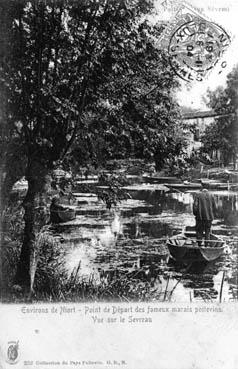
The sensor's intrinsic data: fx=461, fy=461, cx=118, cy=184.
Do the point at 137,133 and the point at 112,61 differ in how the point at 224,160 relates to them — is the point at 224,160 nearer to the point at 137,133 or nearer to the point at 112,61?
the point at 137,133

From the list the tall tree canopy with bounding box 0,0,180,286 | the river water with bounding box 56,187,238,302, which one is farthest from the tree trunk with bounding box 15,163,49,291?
the river water with bounding box 56,187,238,302

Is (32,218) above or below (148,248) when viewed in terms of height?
above

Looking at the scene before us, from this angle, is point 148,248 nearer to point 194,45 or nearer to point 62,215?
point 62,215

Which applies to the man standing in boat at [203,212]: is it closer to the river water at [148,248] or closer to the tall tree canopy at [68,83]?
the river water at [148,248]

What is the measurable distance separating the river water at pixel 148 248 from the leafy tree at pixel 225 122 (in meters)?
0.27

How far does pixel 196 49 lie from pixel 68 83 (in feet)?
2.42

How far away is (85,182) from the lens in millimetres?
2611

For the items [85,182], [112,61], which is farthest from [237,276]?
[112,61]

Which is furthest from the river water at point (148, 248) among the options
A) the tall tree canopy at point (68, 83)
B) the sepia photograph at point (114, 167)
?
the tall tree canopy at point (68, 83)

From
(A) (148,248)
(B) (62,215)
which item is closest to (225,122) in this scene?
(A) (148,248)

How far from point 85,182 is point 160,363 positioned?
1044mm

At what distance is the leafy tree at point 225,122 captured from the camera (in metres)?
2.54

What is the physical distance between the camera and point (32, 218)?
8.25ft

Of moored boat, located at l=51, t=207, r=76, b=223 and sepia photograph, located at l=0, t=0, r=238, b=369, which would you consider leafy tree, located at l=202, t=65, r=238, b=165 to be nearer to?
sepia photograph, located at l=0, t=0, r=238, b=369
